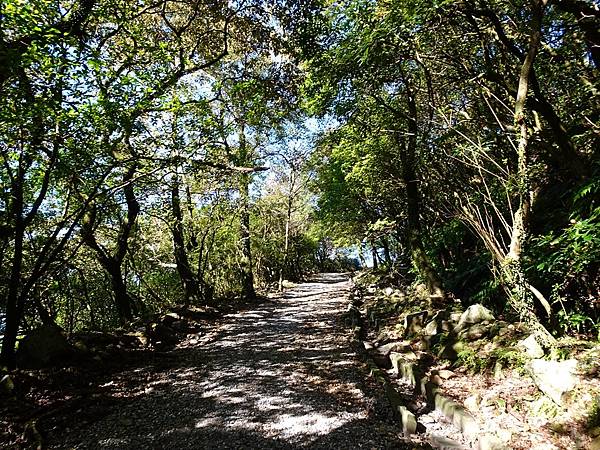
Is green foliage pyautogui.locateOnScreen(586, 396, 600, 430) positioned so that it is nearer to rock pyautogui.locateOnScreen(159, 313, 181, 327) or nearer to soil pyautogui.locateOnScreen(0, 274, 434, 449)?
soil pyautogui.locateOnScreen(0, 274, 434, 449)

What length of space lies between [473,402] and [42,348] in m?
5.90

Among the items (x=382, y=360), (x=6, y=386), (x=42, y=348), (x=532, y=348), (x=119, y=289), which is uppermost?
(x=119, y=289)

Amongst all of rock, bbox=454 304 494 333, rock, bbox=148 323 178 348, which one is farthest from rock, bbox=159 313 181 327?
rock, bbox=454 304 494 333

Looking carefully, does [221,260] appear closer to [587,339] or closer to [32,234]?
[32,234]

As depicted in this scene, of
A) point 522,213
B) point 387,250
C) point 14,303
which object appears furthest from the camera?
point 387,250

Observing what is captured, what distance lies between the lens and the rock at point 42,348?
520 cm

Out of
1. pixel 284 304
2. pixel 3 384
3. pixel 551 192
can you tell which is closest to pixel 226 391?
pixel 3 384

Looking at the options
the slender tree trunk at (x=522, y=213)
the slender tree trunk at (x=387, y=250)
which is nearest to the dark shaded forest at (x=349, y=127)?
the slender tree trunk at (x=522, y=213)

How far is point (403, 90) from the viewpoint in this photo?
855cm

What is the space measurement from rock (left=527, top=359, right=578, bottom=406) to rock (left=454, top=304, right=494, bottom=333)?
194 cm

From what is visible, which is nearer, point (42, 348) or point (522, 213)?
point (522, 213)

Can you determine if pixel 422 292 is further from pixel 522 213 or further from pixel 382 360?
pixel 522 213

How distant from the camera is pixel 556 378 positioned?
10.1 ft

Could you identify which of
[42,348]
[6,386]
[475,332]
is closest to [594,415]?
[475,332]
